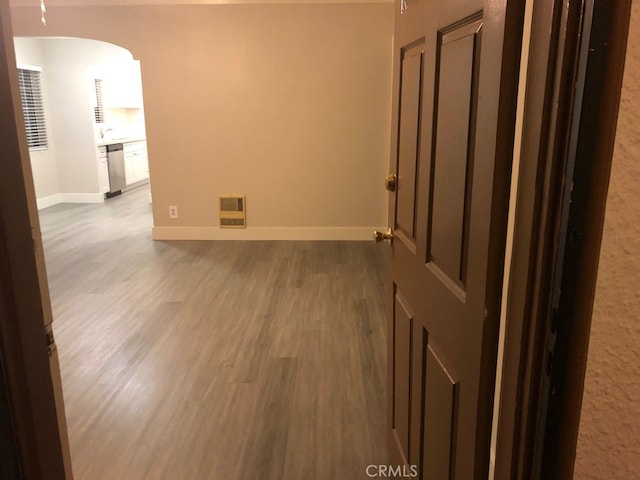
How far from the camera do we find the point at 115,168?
8.17 metres

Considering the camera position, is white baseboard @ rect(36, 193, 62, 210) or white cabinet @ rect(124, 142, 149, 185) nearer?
white baseboard @ rect(36, 193, 62, 210)

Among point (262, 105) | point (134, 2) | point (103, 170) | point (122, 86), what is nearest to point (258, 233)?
point (262, 105)

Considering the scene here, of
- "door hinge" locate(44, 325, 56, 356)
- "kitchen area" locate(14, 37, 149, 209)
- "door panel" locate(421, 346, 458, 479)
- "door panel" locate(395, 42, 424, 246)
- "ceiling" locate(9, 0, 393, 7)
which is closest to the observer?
"door hinge" locate(44, 325, 56, 356)

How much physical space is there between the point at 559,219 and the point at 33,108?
7882mm

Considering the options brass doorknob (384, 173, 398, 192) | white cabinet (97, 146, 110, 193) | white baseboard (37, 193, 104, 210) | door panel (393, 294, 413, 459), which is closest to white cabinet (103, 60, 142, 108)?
white cabinet (97, 146, 110, 193)

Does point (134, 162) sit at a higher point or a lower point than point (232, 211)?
higher

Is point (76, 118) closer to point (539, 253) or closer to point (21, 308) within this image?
point (21, 308)

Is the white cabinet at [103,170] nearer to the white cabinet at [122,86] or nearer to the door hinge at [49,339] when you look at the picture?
the white cabinet at [122,86]

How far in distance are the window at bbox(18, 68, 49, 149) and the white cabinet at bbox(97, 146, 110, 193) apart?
724 millimetres

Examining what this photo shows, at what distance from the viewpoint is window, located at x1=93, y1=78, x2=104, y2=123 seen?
7.65m

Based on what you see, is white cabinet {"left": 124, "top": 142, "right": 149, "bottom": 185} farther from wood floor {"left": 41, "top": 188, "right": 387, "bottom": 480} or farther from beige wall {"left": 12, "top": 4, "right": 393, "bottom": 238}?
wood floor {"left": 41, "top": 188, "right": 387, "bottom": 480}

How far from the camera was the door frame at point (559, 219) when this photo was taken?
666 millimetres

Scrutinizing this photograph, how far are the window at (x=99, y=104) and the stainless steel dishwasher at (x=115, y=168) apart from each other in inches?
17.3

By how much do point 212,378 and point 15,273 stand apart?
6.40ft
